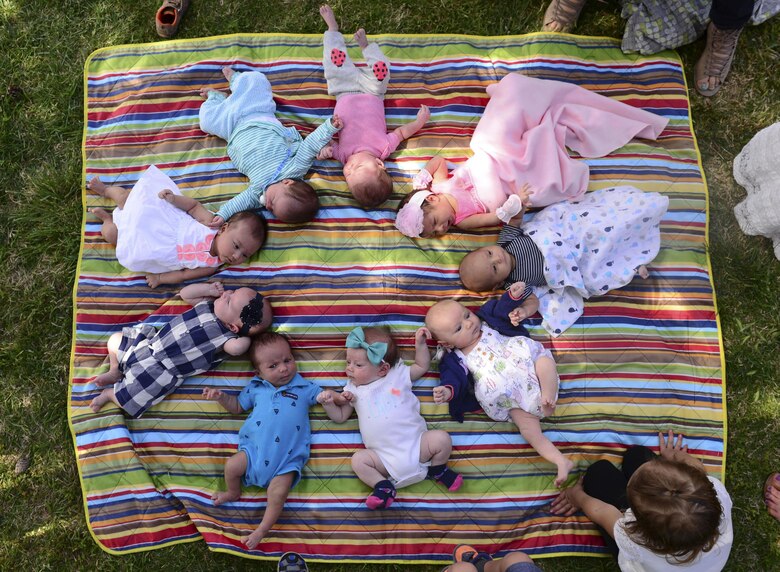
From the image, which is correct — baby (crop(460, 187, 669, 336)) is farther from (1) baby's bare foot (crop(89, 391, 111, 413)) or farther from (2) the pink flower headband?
(1) baby's bare foot (crop(89, 391, 111, 413))

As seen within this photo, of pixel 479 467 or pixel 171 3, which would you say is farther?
pixel 171 3

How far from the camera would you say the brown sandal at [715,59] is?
354 cm

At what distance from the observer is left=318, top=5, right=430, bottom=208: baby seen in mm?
3428

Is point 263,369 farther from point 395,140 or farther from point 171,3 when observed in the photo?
point 171,3

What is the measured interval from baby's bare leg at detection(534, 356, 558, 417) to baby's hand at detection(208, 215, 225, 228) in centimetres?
196

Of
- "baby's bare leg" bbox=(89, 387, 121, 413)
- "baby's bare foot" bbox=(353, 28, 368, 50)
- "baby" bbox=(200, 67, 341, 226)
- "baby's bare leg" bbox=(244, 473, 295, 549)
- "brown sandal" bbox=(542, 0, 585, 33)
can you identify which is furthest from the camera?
"brown sandal" bbox=(542, 0, 585, 33)

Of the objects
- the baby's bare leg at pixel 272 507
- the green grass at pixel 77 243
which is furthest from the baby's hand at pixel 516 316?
the baby's bare leg at pixel 272 507

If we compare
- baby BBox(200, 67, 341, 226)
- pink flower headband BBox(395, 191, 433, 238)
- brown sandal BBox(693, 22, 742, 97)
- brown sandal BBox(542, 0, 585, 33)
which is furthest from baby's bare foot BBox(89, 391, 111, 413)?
brown sandal BBox(693, 22, 742, 97)

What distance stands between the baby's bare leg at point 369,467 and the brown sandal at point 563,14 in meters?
2.85

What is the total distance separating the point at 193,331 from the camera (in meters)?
3.23

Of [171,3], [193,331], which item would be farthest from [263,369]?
[171,3]

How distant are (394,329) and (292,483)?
100 cm

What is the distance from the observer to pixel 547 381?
3154 mm

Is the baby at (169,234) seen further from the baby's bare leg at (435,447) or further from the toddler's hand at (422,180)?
the baby's bare leg at (435,447)
